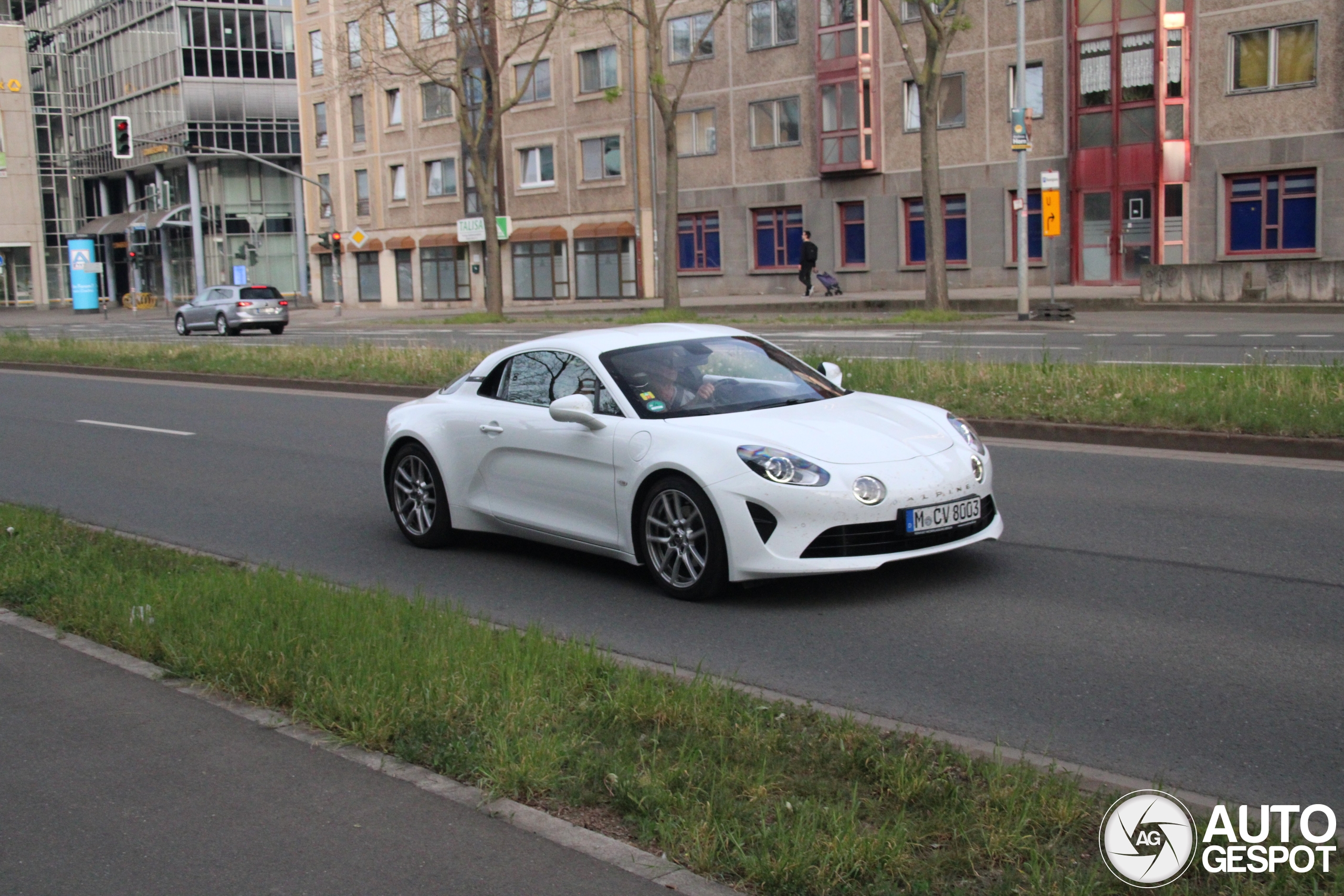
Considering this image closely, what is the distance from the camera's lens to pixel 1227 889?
11.5 ft

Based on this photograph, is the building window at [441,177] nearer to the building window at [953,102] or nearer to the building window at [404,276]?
the building window at [404,276]

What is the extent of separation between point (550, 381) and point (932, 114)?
25.8m

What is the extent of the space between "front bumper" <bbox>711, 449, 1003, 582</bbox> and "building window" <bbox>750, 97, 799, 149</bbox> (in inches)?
1611

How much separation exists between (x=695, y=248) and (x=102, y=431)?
35.7 meters

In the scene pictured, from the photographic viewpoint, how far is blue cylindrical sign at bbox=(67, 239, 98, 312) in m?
80.2

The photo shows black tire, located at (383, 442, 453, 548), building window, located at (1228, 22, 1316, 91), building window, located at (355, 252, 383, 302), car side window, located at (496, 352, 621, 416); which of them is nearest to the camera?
car side window, located at (496, 352, 621, 416)

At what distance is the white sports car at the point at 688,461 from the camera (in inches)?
278

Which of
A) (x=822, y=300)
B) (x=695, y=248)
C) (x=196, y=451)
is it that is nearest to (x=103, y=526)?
(x=196, y=451)

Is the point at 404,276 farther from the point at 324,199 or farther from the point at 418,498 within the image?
the point at 418,498

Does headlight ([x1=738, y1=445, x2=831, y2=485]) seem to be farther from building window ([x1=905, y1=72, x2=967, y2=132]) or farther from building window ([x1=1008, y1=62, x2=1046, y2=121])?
building window ([x1=905, y1=72, x2=967, y2=132])

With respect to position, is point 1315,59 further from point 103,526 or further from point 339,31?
point 339,31

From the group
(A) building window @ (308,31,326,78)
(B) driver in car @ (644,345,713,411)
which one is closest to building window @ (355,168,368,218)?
(A) building window @ (308,31,326,78)

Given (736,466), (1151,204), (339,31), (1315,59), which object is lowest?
(736,466)
